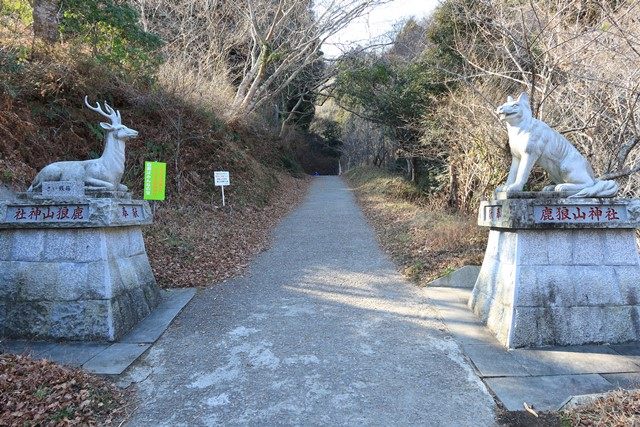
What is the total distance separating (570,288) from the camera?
15.4 ft

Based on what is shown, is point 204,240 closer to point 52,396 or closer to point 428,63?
point 52,396

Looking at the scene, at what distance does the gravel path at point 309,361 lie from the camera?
Result: 358cm

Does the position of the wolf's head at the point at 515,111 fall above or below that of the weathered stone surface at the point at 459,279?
above

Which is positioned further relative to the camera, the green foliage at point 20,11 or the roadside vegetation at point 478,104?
the green foliage at point 20,11

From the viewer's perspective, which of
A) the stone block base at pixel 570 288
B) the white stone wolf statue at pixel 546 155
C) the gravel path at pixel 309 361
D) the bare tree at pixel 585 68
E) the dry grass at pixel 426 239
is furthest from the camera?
the dry grass at pixel 426 239

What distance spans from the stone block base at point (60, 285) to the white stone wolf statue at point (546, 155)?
16.3 feet

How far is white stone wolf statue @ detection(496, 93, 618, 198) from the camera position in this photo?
4.78m

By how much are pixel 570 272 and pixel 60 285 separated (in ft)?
19.8

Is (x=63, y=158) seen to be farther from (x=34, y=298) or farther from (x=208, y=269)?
(x=34, y=298)

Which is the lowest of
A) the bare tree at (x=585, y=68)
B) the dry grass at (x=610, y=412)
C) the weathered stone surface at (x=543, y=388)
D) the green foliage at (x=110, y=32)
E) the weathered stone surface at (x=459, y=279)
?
the weathered stone surface at (x=543, y=388)

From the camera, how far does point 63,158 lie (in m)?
9.54

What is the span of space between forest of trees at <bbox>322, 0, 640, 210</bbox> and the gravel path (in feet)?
13.5

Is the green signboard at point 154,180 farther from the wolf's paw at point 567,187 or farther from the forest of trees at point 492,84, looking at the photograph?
the wolf's paw at point 567,187

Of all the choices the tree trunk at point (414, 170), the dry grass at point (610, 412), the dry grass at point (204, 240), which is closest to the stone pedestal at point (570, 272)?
the dry grass at point (610, 412)
